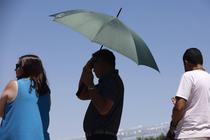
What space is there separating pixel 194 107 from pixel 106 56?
3.57 ft

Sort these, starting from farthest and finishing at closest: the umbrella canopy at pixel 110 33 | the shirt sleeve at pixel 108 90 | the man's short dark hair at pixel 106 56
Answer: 1. the man's short dark hair at pixel 106 56
2. the umbrella canopy at pixel 110 33
3. the shirt sleeve at pixel 108 90

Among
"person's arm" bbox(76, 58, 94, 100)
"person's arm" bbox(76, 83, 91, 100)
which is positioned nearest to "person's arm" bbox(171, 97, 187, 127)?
"person's arm" bbox(76, 58, 94, 100)

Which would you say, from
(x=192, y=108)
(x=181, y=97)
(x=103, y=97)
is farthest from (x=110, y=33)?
(x=192, y=108)

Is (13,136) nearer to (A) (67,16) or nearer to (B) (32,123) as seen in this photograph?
(B) (32,123)

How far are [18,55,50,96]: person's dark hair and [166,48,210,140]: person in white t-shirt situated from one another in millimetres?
Answer: 1358

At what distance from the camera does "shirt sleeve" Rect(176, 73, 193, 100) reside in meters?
4.94

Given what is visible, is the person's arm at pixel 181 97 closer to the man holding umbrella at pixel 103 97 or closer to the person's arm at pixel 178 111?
the person's arm at pixel 178 111

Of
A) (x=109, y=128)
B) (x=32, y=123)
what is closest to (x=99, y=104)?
(x=109, y=128)

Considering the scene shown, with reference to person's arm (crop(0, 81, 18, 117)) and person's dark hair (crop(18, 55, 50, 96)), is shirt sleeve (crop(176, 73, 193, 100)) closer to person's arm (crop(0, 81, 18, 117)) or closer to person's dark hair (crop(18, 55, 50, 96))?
person's dark hair (crop(18, 55, 50, 96))

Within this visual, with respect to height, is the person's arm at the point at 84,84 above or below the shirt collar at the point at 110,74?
below

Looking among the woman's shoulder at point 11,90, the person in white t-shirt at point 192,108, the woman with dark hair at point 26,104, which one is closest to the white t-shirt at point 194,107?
the person in white t-shirt at point 192,108

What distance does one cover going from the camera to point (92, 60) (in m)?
5.36

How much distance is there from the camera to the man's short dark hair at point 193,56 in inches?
204

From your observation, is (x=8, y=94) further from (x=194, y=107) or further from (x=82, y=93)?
(x=194, y=107)
